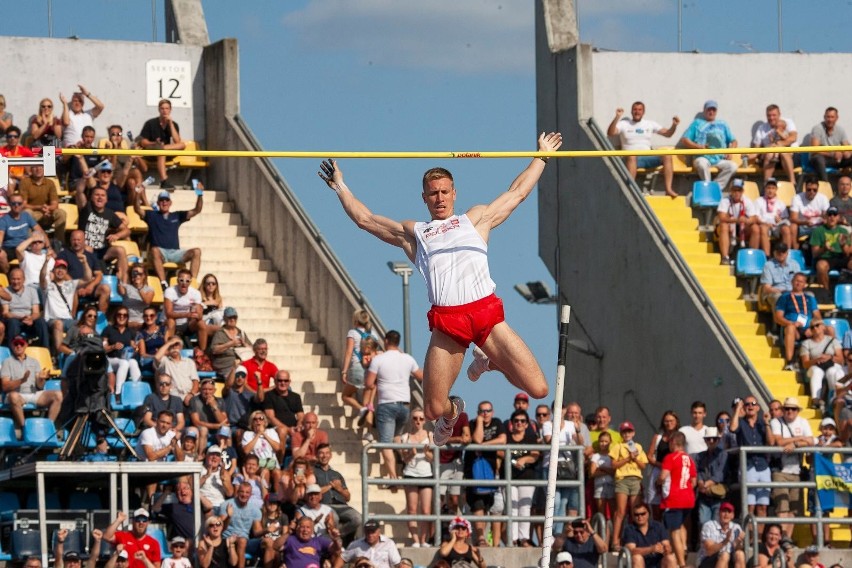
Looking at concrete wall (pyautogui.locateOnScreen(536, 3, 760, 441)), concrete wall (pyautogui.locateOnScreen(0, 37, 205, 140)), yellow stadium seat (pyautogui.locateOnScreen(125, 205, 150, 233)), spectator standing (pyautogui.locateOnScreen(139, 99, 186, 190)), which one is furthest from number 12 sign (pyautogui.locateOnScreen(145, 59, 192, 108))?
concrete wall (pyautogui.locateOnScreen(536, 3, 760, 441))

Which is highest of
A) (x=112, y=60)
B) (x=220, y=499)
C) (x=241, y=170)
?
(x=112, y=60)

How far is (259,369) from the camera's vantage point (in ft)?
63.1

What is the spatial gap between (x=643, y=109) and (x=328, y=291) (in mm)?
4575

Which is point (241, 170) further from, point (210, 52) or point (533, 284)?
point (533, 284)

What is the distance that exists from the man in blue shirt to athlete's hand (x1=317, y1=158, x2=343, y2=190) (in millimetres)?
9650

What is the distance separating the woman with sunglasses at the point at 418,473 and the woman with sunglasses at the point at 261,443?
1222 mm

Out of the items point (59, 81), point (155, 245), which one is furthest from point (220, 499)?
point (59, 81)

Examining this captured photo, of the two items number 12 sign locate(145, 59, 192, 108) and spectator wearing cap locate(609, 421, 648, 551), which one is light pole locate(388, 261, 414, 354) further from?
spectator wearing cap locate(609, 421, 648, 551)

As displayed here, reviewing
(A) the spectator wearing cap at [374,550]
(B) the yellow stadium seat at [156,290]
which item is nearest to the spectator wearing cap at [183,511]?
(A) the spectator wearing cap at [374,550]

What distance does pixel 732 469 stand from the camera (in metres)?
18.5

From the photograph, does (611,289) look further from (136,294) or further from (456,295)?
(456,295)

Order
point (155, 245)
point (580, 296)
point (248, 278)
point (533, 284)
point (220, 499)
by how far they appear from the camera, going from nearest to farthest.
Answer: point (220, 499) < point (155, 245) < point (248, 278) < point (580, 296) < point (533, 284)

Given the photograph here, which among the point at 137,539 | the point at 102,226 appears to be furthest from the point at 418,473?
the point at 102,226

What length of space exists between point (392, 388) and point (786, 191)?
674cm
